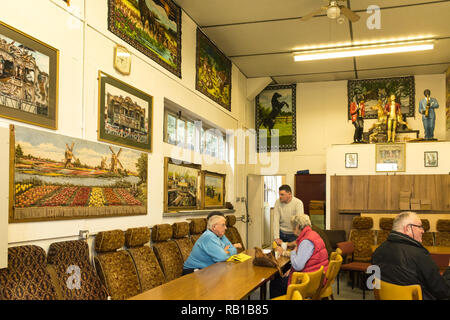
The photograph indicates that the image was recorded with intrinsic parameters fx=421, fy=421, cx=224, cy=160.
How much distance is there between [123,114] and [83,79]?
0.89 meters

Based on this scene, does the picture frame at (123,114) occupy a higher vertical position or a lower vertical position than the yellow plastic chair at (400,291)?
higher

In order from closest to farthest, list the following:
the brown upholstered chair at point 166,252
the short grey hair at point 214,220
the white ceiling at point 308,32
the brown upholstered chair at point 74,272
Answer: the brown upholstered chair at point 74,272 → the short grey hair at point 214,220 → the brown upholstered chair at point 166,252 → the white ceiling at point 308,32

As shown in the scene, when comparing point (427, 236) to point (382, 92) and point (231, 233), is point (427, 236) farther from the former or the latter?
point (231, 233)

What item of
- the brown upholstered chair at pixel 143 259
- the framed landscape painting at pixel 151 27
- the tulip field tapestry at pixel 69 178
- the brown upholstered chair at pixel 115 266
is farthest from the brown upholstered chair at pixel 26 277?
the framed landscape painting at pixel 151 27

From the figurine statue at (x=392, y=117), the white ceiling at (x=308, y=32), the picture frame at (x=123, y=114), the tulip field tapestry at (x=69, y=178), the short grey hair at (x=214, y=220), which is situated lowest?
the short grey hair at (x=214, y=220)

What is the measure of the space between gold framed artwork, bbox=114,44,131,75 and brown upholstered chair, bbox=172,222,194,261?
99.7 inches

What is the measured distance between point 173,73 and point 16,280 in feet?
14.8

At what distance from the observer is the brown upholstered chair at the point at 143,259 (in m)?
5.20

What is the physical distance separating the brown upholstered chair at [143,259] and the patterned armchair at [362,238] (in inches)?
212

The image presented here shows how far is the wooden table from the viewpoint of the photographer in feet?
11.1

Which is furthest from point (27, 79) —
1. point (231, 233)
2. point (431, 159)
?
point (431, 159)

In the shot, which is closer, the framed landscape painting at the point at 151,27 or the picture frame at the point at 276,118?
the framed landscape painting at the point at 151,27

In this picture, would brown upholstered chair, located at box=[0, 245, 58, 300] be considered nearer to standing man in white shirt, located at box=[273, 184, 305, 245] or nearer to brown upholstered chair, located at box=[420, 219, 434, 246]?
standing man in white shirt, located at box=[273, 184, 305, 245]

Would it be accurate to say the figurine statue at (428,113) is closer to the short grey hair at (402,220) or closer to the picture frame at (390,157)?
the picture frame at (390,157)
